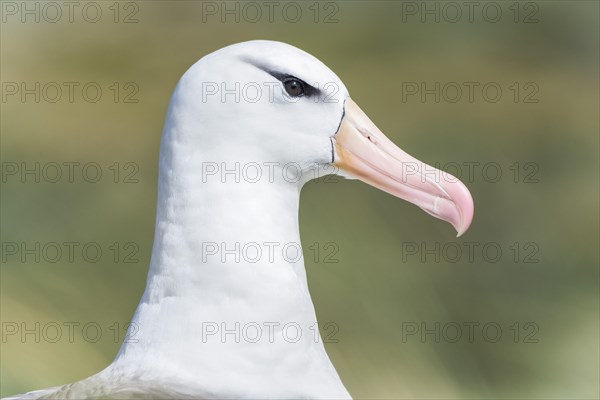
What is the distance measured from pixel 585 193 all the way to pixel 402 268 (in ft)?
5.27

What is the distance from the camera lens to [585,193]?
5918mm

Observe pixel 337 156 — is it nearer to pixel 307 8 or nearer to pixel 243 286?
pixel 243 286

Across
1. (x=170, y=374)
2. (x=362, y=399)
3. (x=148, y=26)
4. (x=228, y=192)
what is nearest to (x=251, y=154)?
(x=228, y=192)

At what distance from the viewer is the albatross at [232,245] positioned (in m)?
1.92

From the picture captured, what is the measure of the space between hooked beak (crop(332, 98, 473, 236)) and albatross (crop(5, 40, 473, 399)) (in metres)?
0.08

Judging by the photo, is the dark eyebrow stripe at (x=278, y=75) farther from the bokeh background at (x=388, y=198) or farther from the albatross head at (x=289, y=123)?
the bokeh background at (x=388, y=198)

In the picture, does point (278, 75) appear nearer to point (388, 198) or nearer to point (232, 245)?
point (232, 245)

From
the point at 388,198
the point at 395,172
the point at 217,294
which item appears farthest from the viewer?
the point at 388,198

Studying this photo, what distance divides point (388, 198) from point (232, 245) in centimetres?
348

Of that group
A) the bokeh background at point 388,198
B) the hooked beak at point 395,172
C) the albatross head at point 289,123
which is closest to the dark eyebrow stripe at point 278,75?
the albatross head at point 289,123

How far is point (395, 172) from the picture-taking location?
2104 mm

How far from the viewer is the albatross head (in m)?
1.96

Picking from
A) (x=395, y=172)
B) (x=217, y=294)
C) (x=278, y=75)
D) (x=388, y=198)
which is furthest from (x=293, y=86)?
(x=388, y=198)

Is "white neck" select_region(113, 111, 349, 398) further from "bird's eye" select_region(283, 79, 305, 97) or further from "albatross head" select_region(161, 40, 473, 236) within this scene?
"bird's eye" select_region(283, 79, 305, 97)
